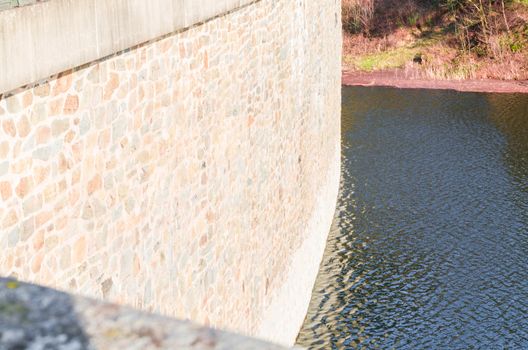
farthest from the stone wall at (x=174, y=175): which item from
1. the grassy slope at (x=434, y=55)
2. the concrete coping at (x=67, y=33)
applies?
the grassy slope at (x=434, y=55)

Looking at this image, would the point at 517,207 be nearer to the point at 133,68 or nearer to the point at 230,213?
the point at 230,213

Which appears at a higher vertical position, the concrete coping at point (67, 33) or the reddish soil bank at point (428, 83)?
the concrete coping at point (67, 33)

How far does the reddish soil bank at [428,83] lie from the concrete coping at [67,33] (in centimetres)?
3127

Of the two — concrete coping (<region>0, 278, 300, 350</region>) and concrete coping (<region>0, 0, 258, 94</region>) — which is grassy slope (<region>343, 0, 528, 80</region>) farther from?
concrete coping (<region>0, 278, 300, 350</region>)

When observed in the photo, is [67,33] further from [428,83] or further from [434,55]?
[434,55]

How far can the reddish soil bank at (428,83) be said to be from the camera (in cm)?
3641

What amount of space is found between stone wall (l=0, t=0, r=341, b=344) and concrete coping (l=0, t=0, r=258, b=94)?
4.9 inches

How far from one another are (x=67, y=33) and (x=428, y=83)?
3369 cm

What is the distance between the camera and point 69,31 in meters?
5.20

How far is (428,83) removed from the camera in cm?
3756

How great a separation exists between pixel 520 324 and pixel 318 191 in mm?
4903

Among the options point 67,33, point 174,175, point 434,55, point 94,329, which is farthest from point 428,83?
point 94,329

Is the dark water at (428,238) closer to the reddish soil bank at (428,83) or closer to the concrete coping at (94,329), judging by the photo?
the reddish soil bank at (428,83)

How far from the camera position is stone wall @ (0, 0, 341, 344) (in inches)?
198
